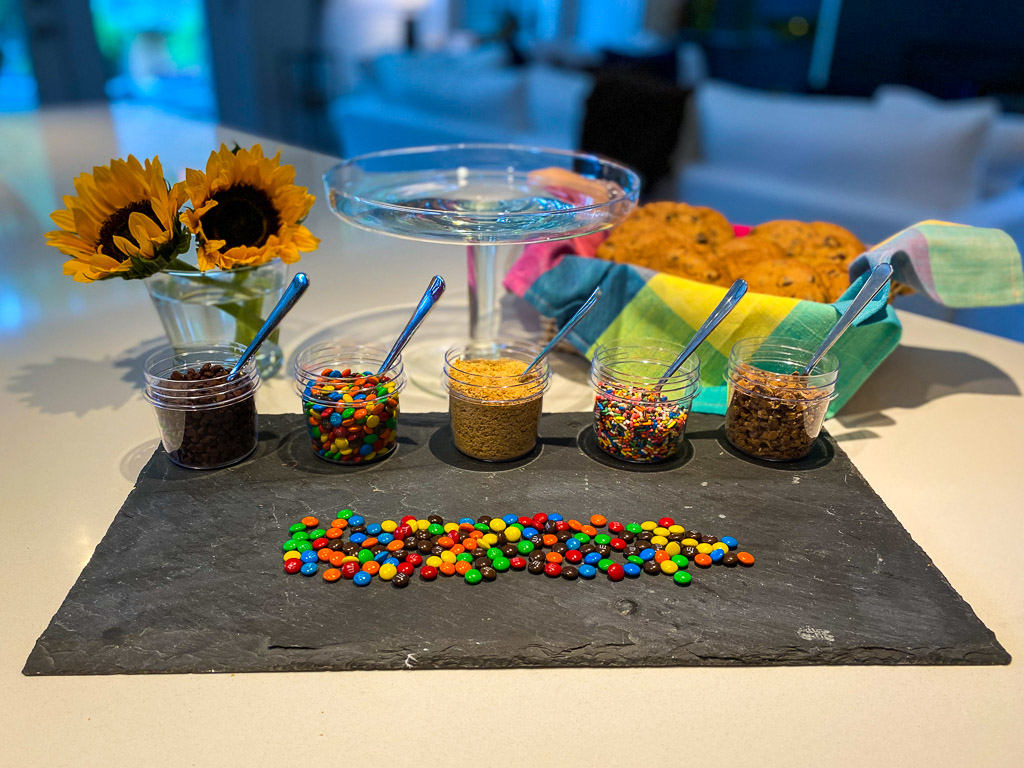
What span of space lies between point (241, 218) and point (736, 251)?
72cm

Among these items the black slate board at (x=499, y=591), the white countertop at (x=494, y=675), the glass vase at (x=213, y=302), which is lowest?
the white countertop at (x=494, y=675)

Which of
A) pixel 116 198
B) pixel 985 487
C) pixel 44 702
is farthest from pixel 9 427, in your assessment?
pixel 985 487

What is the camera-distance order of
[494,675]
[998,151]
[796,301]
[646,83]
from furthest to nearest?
[646,83], [998,151], [796,301], [494,675]

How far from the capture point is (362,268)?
5.17 feet

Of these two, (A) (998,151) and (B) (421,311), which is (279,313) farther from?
(A) (998,151)

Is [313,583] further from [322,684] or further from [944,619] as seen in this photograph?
[944,619]

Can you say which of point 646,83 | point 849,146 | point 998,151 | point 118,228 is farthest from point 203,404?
point 646,83

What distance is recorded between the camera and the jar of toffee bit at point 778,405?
937mm

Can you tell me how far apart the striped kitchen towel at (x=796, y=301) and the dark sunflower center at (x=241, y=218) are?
1.34 feet

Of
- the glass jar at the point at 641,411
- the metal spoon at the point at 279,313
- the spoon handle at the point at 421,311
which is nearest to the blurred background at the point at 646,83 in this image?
the glass jar at the point at 641,411

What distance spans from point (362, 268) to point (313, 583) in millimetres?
930

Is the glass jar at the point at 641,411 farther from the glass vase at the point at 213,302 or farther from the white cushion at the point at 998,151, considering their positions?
the white cushion at the point at 998,151

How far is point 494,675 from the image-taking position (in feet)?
2.22

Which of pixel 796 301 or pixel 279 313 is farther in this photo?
pixel 796 301
